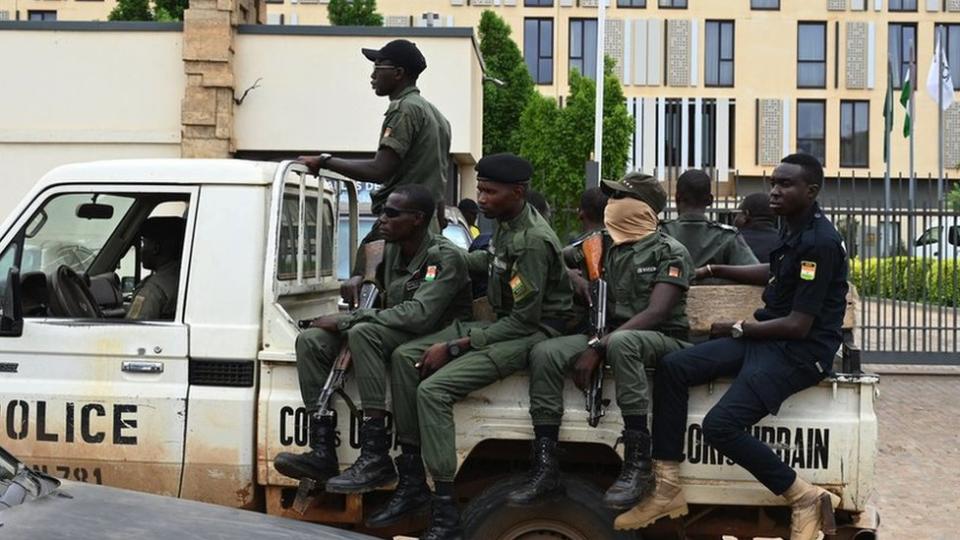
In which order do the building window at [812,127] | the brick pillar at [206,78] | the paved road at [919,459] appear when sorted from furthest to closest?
the building window at [812,127], the brick pillar at [206,78], the paved road at [919,459]

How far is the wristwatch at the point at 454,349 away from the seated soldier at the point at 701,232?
1440 millimetres

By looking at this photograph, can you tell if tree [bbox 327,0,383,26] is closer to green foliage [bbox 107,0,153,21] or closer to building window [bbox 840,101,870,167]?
green foliage [bbox 107,0,153,21]

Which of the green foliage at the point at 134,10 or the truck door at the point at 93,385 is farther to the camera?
the green foliage at the point at 134,10

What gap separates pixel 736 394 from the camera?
15.7ft

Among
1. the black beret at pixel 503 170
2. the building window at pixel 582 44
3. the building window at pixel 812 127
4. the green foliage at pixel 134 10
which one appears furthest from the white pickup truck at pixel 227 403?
the building window at pixel 812 127

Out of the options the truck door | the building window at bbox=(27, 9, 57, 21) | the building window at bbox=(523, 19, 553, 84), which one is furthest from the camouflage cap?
the building window at bbox=(27, 9, 57, 21)

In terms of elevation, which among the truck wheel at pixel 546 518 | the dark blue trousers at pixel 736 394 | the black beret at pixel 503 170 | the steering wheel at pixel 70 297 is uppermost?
the black beret at pixel 503 170

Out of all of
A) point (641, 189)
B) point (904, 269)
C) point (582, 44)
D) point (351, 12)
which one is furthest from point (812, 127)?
point (641, 189)

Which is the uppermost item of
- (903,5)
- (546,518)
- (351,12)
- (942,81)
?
(903,5)

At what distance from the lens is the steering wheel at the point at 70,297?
548 cm

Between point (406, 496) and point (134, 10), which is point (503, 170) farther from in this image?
point (134, 10)

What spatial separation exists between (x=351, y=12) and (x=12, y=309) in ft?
66.3

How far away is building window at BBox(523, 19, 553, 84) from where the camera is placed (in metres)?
43.1

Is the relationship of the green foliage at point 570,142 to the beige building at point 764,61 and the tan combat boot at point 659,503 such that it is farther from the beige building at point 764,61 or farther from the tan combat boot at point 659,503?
the tan combat boot at point 659,503
